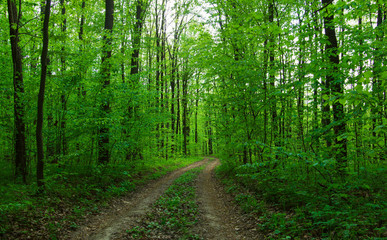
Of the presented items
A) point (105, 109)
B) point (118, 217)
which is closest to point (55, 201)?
point (118, 217)

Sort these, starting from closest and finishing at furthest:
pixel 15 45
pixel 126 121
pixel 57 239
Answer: pixel 57 239 → pixel 15 45 → pixel 126 121

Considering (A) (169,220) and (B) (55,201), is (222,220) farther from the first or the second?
(B) (55,201)

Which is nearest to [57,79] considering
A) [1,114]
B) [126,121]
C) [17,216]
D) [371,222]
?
[1,114]

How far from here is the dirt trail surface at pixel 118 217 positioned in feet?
17.5

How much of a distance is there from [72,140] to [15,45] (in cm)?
404

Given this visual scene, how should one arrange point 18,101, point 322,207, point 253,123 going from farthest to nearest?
1. point 253,123
2. point 18,101
3. point 322,207

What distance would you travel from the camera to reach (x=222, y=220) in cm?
655

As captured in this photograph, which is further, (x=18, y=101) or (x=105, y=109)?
(x=105, y=109)

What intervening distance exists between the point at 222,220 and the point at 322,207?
2.95 metres

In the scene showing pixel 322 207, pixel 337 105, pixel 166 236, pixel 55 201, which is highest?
pixel 337 105

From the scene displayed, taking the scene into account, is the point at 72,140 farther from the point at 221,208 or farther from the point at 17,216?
the point at 221,208

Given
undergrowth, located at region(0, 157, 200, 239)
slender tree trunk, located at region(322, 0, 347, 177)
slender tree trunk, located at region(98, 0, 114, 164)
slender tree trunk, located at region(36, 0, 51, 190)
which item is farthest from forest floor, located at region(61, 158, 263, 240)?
slender tree trunk, located at region(322, 0, 347, 177)

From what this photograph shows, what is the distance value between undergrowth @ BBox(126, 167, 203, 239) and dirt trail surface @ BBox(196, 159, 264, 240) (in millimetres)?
341

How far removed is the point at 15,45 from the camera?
727 centimetres
